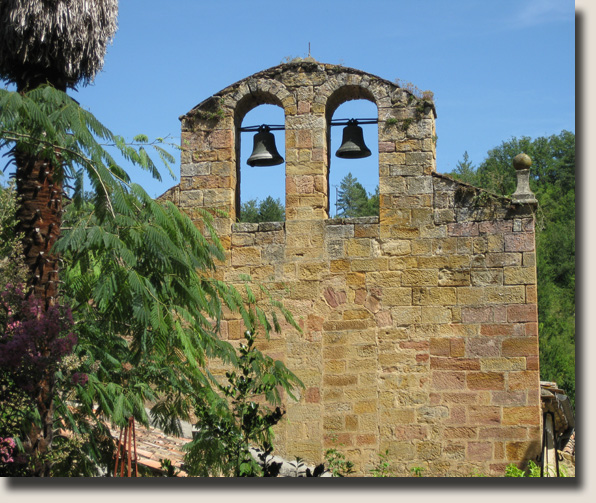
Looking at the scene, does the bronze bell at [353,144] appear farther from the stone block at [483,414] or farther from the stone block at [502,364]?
→ the stone block at [483,414]

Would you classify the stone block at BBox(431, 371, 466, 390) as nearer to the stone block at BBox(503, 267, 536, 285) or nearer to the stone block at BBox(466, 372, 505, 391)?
the stone block at BBox(466, 372, 505, 391)

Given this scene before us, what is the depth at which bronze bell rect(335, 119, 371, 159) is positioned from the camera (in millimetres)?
9547

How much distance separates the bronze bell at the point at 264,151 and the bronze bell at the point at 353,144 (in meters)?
0.66

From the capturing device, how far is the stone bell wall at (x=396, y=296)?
856cm

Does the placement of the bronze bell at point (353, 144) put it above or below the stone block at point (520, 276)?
above

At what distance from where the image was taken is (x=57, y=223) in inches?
283

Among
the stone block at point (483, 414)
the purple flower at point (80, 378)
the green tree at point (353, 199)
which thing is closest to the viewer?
the purple flower at point (80, 378)

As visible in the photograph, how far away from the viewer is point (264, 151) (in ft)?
31.9

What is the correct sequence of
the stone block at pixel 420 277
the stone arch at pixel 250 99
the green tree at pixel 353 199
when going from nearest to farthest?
the stone block at pixel 420 277 < the stone arch at pixel 250 99 < the green tree at pixel 353 199

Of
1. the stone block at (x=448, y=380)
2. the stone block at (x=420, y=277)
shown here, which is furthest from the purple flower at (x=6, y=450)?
the stone block at (x=420, y=277)

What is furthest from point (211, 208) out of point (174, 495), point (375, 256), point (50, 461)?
point (174, 495)

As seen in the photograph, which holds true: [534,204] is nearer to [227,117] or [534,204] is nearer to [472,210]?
[472,210]

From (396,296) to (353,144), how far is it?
67.2 inches

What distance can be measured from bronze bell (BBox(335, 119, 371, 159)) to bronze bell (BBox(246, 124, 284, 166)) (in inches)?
26.1
